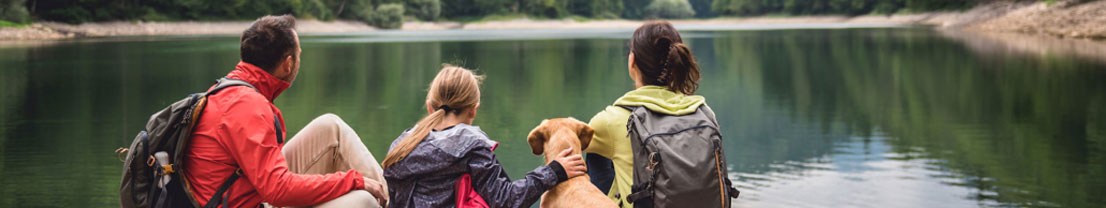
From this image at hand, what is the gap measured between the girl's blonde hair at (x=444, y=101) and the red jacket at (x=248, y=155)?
253mm

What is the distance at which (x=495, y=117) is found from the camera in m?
14.4

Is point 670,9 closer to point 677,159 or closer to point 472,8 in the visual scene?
point 472,8

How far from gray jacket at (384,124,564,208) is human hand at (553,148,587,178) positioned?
3 centimetres

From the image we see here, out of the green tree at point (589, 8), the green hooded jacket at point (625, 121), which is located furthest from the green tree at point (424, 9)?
the green hooded jacket at point (625, 121)

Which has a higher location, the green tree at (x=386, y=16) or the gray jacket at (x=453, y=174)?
the gray jacket at (x=453, y=174)

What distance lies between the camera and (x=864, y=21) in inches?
3755

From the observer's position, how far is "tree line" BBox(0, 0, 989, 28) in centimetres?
6116

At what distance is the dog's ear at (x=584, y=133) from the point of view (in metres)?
3.34

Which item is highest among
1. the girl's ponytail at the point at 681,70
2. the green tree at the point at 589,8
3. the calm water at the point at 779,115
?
the girl's ponytail at the point at 681,70

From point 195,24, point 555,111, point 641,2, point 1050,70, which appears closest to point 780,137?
point 555,111

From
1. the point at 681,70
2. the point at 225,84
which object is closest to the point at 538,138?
the point at 681,70

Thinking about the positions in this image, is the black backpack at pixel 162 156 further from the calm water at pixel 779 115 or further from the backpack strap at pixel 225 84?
the calm water at pixel 779 115

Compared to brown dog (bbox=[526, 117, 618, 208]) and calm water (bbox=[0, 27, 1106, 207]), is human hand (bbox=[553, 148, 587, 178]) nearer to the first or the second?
brown dog (bbox=[526, 117, 618, 208])

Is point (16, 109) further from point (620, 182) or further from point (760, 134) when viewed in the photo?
point (620, 182)
